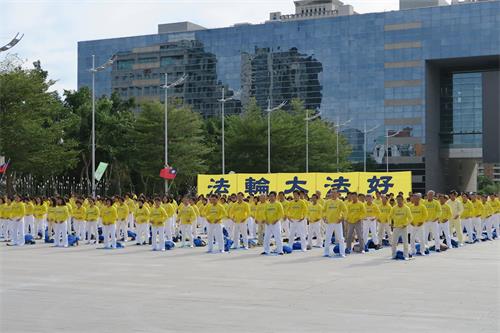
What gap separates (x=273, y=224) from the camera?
77.9 feet

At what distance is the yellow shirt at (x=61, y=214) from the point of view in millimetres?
27500

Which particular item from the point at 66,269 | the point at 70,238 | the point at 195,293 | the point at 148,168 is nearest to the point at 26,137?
the point at 148,168

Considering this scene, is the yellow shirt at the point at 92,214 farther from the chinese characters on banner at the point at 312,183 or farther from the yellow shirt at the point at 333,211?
the chinese characters on banner at the point at 312,183

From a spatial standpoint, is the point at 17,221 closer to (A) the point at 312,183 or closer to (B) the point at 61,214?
(B) the point at 61,214

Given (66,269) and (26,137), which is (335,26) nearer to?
(26,137)

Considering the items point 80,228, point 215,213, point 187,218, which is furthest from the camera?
point 80,228

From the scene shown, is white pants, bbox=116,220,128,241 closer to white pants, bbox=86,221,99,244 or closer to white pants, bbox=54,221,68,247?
white pants, bbox=86,221,99,244

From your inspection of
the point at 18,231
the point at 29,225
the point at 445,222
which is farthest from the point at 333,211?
the point at 29,225

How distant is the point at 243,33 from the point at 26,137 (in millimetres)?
65769

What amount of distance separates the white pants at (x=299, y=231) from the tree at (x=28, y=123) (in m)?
23.1

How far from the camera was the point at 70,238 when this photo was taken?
28.1 meters

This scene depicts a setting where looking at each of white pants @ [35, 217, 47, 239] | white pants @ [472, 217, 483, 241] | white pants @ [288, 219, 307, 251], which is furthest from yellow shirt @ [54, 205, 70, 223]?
white pants @ [472, 217, 483, 241]

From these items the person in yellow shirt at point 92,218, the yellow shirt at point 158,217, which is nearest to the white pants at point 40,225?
the person in yellow shirt at point 92,218

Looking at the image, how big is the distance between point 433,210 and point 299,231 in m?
4.36
